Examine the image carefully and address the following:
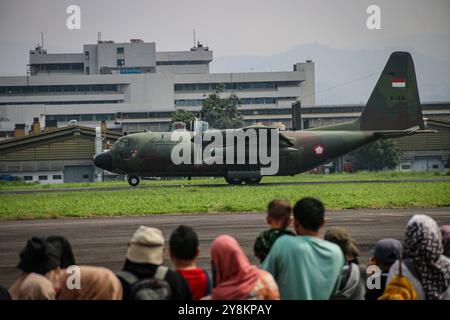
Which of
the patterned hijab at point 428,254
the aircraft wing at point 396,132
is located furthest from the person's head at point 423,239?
the aircraft wing at point 396,132

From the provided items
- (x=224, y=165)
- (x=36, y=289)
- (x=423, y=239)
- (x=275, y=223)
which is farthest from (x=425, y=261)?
(x=224, y=165)

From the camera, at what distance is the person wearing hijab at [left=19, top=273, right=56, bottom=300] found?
7902 mm

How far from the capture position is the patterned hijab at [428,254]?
7562mm

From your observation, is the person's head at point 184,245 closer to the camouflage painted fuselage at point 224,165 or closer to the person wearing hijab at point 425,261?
the person wearing hijab at point 425,261

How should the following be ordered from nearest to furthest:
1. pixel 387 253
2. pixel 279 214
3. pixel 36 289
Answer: pixel 36 289, pixel 279 214, pixel 387 253

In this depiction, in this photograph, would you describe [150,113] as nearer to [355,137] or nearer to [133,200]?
[355,137]

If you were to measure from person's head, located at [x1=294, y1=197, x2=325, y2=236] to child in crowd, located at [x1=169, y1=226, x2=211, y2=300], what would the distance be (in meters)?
1.23

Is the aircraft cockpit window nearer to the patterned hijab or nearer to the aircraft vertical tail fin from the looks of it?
the aircraft vertical tail fin

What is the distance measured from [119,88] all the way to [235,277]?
454 ft

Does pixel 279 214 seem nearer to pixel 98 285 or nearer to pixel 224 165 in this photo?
pixel 98 285

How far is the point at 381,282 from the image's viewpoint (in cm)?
994

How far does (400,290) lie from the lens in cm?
763

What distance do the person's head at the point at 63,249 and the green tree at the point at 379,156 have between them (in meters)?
82.9

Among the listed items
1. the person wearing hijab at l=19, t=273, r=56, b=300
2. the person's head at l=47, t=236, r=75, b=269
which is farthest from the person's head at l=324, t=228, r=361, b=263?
the person wearing hijab at l=19, t=273, r=56, b=300
